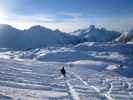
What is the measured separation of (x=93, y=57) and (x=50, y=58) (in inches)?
925

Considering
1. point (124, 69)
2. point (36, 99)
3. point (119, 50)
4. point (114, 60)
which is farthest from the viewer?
point (119, 50)

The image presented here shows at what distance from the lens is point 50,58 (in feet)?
515

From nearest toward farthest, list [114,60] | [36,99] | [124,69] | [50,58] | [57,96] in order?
1. [36,99]
2. [57,96]
3. [124,69]
4. [114,60]
5. [50,58]

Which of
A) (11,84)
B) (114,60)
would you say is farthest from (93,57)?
(11,84)

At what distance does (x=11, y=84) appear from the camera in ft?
117

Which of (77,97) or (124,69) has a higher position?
(77,97)

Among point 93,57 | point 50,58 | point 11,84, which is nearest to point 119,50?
point 93,57

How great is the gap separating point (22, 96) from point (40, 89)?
241 inches

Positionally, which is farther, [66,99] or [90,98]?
[90,98]

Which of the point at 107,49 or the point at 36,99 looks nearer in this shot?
the point at 36,99

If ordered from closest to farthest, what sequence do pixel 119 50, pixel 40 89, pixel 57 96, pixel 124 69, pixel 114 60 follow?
pixel 57 96, pixel 40 89, pixel 124 69, pixel 114 60, pixel 119 50

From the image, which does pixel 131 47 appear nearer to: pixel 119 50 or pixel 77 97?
pixel 119 50

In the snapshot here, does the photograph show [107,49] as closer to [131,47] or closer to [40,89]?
[131,47]

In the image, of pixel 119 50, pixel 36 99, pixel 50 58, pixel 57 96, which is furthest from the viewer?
pixel 119 50
